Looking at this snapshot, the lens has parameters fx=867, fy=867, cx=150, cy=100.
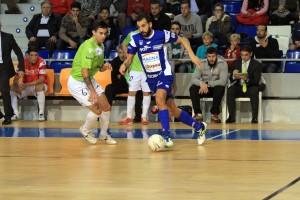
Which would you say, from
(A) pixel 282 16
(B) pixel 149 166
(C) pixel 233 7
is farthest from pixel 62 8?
(B) pixel 149 166

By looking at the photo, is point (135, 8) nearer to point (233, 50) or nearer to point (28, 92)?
point (233, 50)

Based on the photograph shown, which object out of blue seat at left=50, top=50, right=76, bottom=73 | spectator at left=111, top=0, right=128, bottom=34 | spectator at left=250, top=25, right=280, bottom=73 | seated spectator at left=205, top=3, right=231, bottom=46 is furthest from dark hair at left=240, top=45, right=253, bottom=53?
blue seat at left=50, top=50, right=76, bottom=73

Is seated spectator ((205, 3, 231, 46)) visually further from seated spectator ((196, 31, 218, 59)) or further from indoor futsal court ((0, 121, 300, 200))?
indoor futsal court ((0, 121, 300, 200))

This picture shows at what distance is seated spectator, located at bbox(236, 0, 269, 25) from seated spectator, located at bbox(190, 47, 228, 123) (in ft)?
6.73

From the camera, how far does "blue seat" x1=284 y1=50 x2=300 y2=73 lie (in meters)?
16.9

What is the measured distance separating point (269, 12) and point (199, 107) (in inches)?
134

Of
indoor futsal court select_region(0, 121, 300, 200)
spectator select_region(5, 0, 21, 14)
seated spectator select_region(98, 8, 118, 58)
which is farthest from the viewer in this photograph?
spectator select_region(5, 0, 21, 14)

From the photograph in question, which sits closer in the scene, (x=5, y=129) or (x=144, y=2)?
(x=5, y=129)

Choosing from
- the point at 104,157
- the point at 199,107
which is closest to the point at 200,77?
the point at 199,107

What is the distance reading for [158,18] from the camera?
56.7 feet

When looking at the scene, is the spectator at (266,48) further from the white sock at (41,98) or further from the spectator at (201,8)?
the white sock at (41,98)

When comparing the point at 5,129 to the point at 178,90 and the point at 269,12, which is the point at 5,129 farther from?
the point at 269,12

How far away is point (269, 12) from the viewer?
18641 millimetres

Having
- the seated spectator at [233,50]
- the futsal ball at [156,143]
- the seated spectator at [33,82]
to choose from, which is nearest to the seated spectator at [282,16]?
the seated spectator at [233,50]
